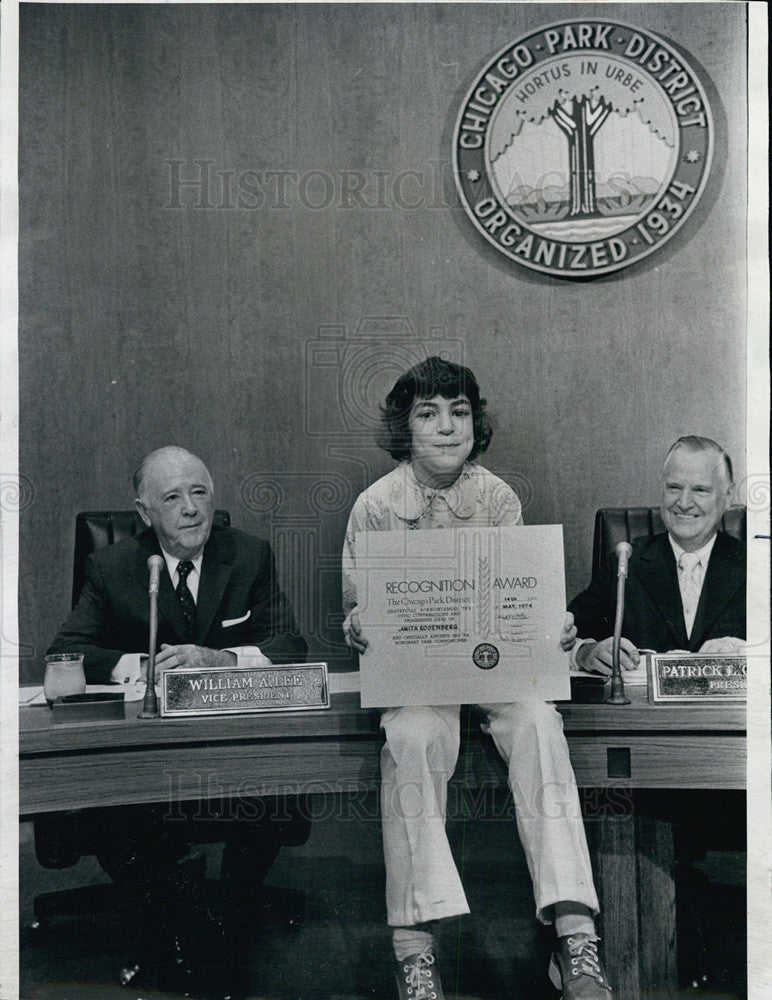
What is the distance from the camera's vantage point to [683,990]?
213cm

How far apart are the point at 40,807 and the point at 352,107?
160 cm

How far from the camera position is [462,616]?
Result: 2.11 m

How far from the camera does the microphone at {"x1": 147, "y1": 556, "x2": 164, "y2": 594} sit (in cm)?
214

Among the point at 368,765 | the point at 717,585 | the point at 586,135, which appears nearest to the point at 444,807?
the point at 368,765

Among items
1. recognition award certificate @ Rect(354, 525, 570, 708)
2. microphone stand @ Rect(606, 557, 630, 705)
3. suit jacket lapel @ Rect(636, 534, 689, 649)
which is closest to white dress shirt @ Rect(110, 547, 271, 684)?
recognition award certificate @ Rect(354, 525, 570, 708)

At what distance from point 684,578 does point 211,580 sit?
1.03 m

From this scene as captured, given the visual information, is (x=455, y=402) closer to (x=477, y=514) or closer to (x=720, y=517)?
(x=477, y=514)

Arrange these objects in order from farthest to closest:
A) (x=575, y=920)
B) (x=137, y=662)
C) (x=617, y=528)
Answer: (x=617, y=528), (x=137, y=662), (x=575, y=920)

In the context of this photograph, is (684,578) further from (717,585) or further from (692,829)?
(692,829)

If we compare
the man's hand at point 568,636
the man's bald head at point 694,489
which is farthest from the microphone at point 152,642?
the man's bald head at point 694,489

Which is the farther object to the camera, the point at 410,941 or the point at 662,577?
the point at 662,577

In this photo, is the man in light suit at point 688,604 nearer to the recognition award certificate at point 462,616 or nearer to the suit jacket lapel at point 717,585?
the suit jacket lapel at point 717,585

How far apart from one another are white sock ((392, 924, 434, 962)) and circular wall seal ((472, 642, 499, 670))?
550 millimetres

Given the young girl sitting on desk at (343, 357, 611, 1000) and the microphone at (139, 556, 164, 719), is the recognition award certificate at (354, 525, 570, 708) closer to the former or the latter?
the young girl sitting on desk at (343, 357, 611, 1000)
